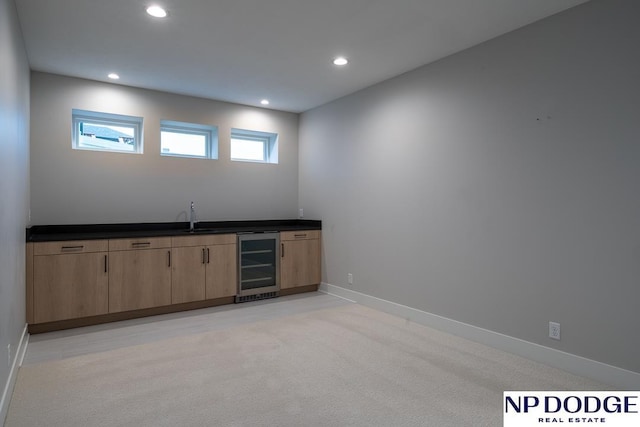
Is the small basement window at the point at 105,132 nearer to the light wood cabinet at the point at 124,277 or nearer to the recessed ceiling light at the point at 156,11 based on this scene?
the light wood cabinet at the point at 124,277

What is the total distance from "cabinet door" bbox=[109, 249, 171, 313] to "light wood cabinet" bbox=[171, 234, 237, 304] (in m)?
0.10

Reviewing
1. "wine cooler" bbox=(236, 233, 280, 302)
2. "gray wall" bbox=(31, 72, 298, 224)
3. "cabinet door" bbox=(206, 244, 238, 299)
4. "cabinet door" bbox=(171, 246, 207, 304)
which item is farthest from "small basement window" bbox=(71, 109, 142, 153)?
"wine cooler" bbox=(236, 233, 280, 302)

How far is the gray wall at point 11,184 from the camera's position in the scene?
2049 mm

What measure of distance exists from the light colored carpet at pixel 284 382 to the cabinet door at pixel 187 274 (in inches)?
35.1

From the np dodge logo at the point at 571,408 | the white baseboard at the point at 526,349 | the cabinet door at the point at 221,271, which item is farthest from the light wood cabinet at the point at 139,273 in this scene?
the np dodge logo at the point at 571,408

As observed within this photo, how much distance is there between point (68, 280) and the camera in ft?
11.4

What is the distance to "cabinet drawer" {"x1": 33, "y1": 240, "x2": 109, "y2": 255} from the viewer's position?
3.36 meters

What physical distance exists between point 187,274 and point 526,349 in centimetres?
333

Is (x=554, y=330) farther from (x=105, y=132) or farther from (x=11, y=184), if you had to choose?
(x=105, y=132)

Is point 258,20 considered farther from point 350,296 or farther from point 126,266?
point 350,296

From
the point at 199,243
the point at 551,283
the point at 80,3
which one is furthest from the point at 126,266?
the point at 551,283

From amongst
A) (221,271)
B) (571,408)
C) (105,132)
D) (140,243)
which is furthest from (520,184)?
(105,132)

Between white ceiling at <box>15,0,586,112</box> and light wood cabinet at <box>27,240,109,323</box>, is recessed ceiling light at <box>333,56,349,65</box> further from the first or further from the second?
light wood cabinet at <box>27,240,109,323</box>

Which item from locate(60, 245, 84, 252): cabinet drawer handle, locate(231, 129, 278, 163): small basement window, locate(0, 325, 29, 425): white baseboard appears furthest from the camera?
locate(231, 129, 278, 163): small basement window
